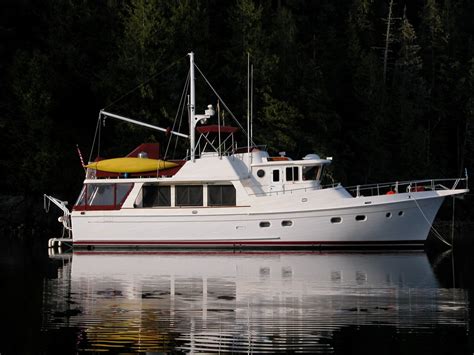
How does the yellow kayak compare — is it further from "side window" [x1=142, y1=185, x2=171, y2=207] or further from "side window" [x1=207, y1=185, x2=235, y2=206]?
"side window" [x1=207, y1=185, x2=235, y2=206]

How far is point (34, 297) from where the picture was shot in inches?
938

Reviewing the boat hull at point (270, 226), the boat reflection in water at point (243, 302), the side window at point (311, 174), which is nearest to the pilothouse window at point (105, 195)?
the boat hull at point (270, 226)

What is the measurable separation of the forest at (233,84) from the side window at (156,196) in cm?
1132

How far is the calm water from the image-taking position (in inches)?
713

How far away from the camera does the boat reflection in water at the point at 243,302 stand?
1853cm

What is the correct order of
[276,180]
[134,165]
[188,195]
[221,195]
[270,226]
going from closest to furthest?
[270,226]
[221,195]
[188,195]
[276,180]
[134,165]

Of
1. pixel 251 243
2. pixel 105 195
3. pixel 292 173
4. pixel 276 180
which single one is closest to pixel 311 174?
pixel 292 173

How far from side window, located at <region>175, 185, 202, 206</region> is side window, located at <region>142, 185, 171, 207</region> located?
1.28ft

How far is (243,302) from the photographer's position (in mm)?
22750

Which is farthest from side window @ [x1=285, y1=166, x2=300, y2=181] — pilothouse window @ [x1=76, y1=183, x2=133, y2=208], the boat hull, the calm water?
pilothouse window @ [x1=76, y1=183, x2=133, y2=208]

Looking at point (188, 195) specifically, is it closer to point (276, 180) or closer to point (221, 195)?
point (221, 195)

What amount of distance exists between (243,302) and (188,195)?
14138mm

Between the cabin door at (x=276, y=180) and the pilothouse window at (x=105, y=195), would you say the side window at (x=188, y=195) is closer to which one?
the pilothouse window at (x=105, y=195)

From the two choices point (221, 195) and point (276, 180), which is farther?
point (276, 180)
